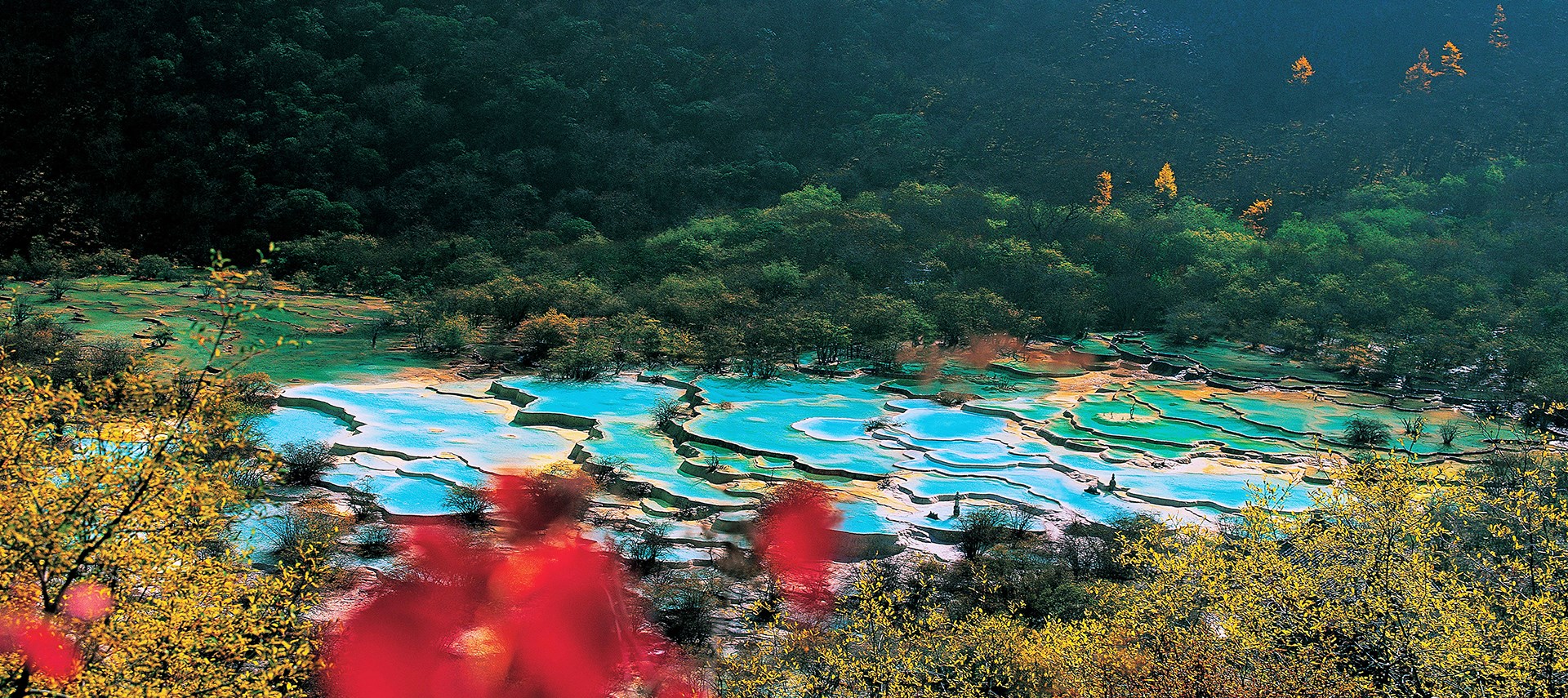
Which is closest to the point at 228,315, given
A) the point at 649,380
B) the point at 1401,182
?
the point at 649,380

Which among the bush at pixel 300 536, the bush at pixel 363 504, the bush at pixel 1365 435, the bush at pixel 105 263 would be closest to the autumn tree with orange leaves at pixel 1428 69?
the bush at pixel 1365 435

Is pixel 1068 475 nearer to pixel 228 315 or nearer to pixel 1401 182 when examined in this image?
pixel 228 315

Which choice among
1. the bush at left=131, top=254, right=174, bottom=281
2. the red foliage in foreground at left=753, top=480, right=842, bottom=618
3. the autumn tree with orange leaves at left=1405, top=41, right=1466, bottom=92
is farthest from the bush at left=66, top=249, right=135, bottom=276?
the autumn tree with orange leaves at left=1405, top=41, right=1466, bottom=92

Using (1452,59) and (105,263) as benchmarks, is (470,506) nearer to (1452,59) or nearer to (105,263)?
(105,263)

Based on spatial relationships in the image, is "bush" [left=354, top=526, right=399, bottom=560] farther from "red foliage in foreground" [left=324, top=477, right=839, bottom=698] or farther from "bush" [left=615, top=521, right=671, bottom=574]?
"bush" [left=615, top=521, right=671, bottom=574]

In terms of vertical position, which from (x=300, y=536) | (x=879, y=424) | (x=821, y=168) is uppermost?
(x=821, y=168)

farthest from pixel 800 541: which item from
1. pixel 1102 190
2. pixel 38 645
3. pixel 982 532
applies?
pixel 1102 190
